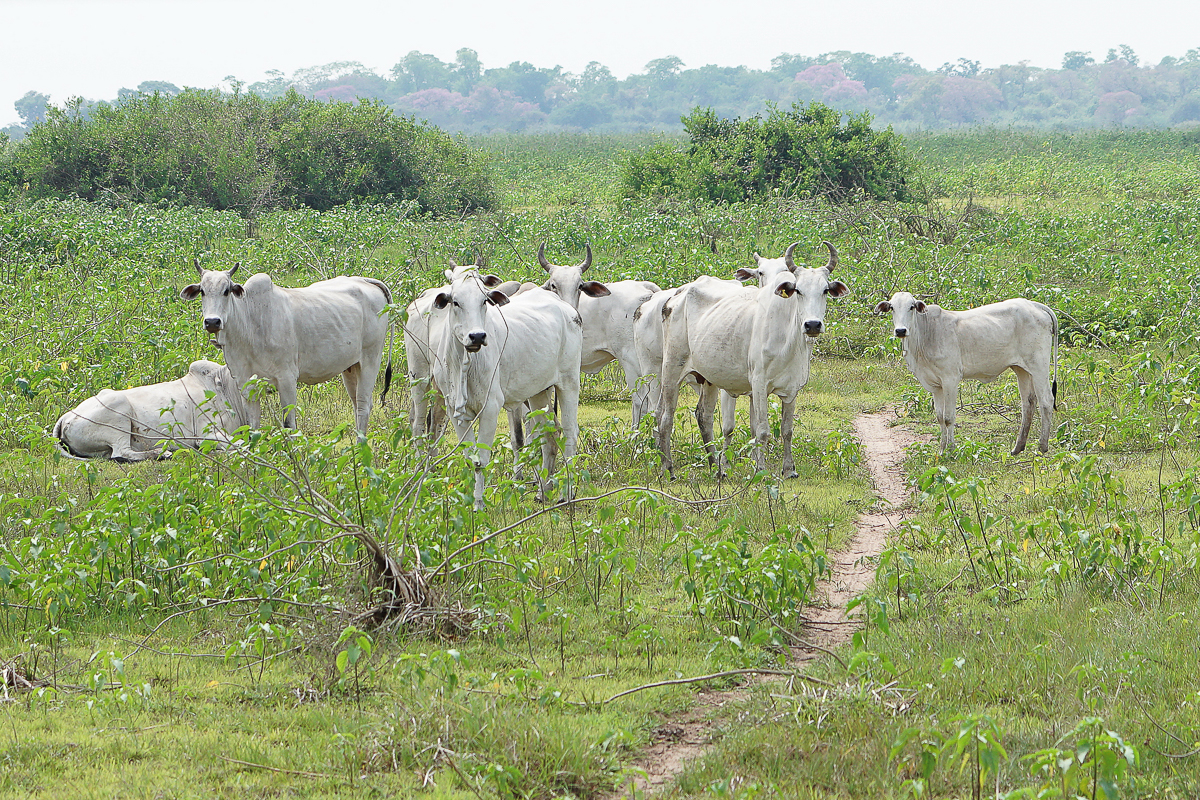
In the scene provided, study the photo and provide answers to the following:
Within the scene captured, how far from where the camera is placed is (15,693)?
14.0 feet

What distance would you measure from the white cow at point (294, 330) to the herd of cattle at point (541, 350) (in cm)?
1

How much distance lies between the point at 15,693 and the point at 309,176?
21176 mm

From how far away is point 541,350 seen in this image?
7703 millimetres

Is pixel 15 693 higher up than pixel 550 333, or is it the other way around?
pixel 550 333

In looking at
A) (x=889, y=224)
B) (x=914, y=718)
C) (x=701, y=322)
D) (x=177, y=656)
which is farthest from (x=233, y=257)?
(x=914, y=718)

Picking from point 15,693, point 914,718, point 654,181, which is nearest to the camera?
point 914,718

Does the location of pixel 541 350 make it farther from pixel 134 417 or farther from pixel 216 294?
pixel 134 417

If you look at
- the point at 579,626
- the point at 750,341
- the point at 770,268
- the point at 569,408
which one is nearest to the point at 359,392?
the point at 569,408

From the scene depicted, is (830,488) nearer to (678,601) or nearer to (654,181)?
(678,601)

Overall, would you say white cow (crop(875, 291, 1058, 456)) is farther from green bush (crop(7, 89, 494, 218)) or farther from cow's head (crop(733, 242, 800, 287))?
green bush (crop(7, 89, 494, 218))

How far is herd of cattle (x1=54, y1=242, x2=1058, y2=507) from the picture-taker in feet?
24.1

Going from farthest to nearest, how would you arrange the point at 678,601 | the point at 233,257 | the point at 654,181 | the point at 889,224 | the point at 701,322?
the point at 654,181 < the point at 889,224 < the point at 233,257 < the point at 701,322 < the point at 678,601

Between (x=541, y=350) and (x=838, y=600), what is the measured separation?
118 inches

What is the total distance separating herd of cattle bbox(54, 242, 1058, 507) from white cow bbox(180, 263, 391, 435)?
0.04ft
